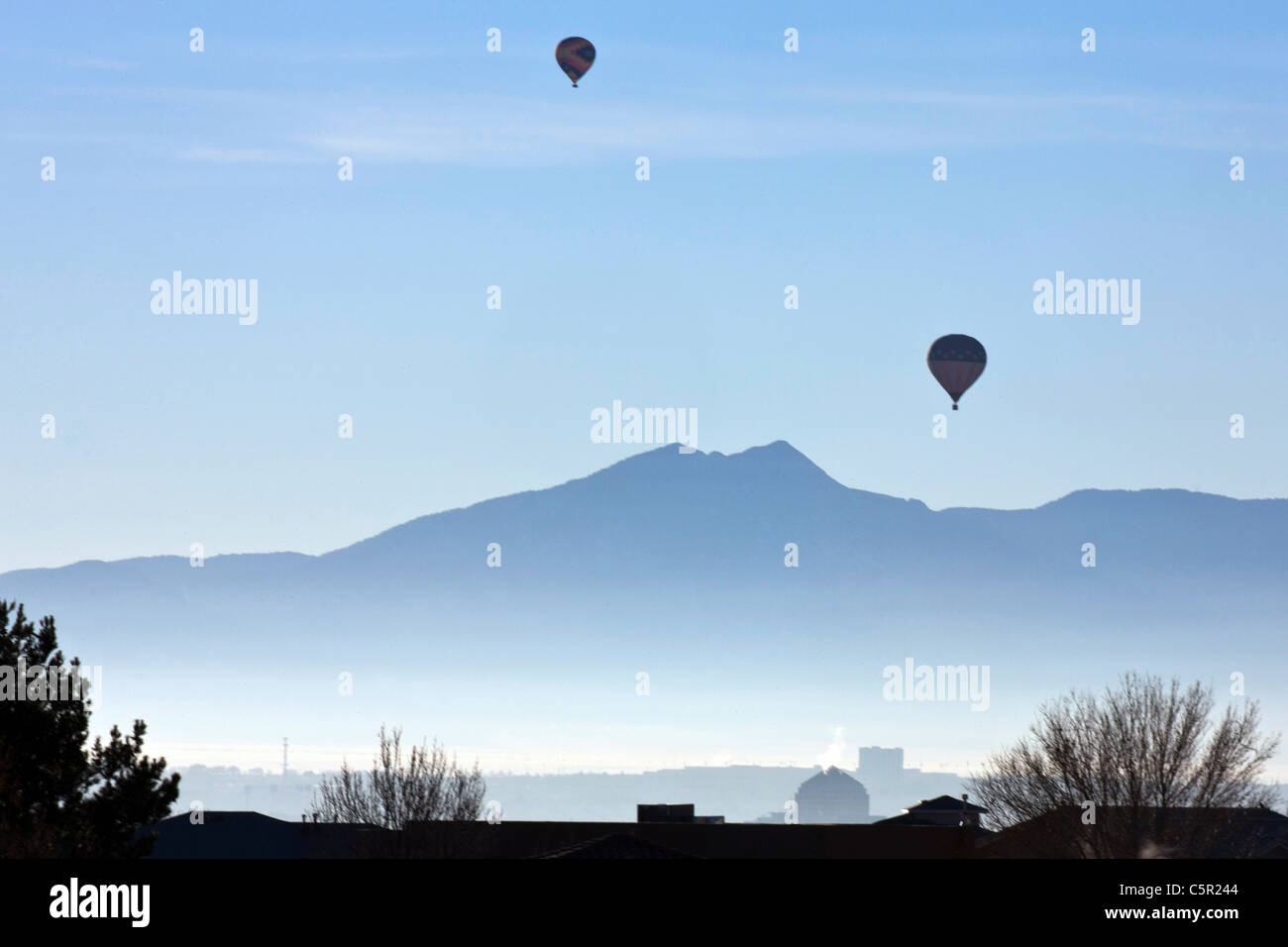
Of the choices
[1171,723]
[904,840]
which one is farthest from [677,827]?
[1171,723]

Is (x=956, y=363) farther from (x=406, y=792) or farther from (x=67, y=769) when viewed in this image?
(x=67, y=769)

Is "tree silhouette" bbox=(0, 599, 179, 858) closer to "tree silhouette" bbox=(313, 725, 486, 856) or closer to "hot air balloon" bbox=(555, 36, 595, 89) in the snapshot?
"tree silhouette" bbox=(313, 725, 486, 856)

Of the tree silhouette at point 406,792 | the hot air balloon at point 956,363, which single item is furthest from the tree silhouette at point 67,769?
the hot air balloon at point 956,363

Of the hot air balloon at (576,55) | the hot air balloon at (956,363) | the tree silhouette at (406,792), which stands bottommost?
the tree silhouette at (406,792)

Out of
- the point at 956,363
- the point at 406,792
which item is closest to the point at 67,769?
the point at 406,792

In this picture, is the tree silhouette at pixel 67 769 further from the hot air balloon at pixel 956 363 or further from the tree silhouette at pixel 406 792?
the hot air balloon at pixel 956 363
